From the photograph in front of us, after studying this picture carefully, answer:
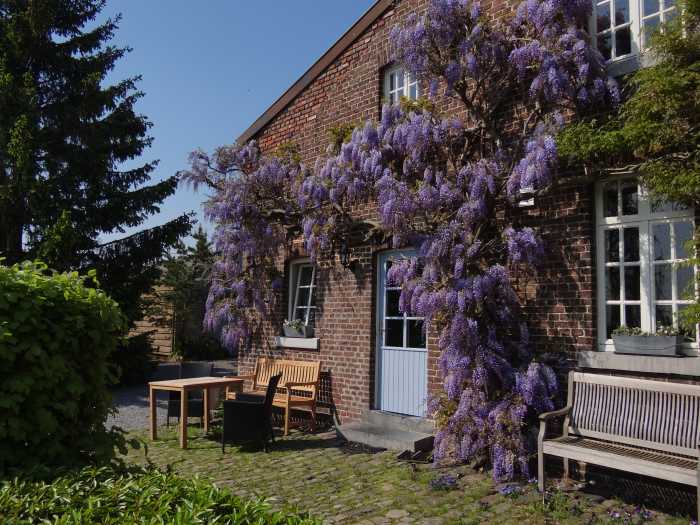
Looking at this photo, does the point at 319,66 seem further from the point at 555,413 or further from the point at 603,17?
the point at 555,413

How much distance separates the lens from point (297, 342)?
367 inches

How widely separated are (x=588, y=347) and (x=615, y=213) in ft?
4.39

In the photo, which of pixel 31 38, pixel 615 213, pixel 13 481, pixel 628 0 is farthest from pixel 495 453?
pixel 31 38

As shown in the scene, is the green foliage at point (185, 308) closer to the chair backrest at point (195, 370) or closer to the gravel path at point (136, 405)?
the gravel path at point (136, 405)

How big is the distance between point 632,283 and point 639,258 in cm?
25

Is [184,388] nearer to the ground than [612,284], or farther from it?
nearer to the ground

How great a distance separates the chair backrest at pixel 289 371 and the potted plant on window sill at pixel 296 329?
44 cm

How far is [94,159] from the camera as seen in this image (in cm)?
1294

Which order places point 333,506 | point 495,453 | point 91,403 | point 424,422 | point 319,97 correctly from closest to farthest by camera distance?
point 91,403 → point 333,506 → point 495,453 → point 424,422 → point 319,97

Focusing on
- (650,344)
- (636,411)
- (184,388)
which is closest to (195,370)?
(184,388)

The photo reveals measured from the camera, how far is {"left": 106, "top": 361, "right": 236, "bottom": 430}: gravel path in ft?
31.2

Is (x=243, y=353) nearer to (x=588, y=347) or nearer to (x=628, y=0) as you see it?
(x=588, y=347)

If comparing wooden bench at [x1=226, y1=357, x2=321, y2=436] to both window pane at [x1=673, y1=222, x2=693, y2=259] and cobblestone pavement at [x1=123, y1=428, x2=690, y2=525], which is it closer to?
cobblestone pavement at [x1=123, y1=428, x2=690, y2=525]

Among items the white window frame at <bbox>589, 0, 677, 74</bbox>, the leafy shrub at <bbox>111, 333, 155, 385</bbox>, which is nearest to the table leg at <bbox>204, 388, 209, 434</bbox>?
the white window frame at <bbox>589, 0, 677, 74</bbox>
